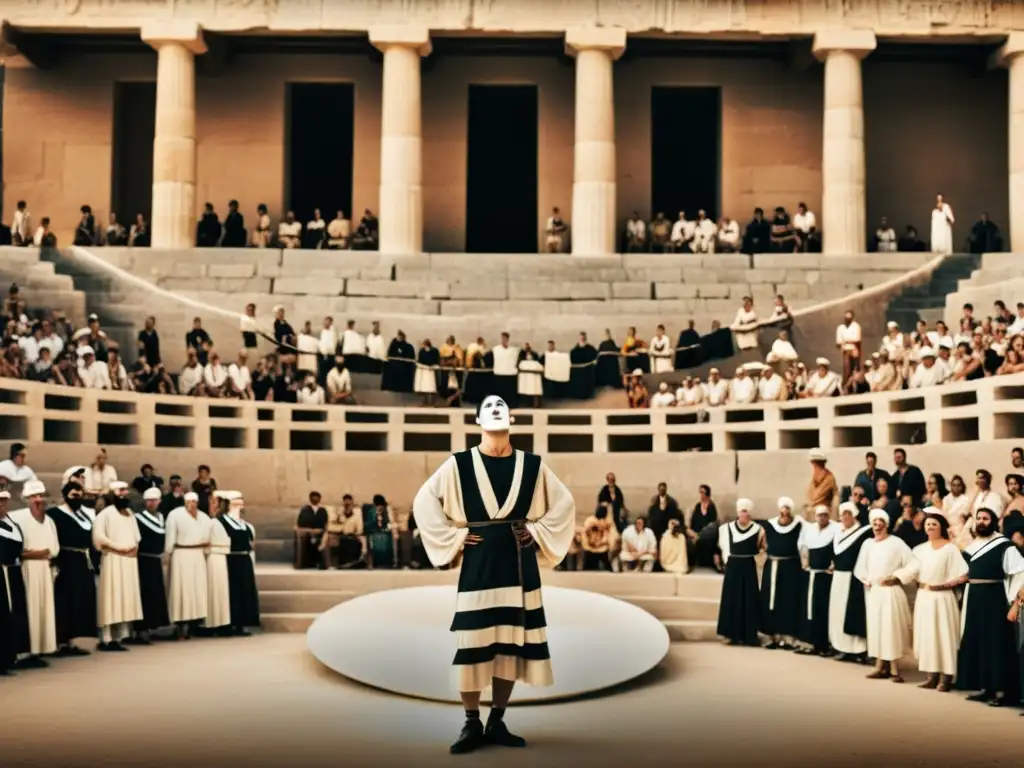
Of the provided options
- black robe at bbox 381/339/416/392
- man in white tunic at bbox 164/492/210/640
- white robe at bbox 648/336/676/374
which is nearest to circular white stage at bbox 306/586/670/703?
man in white tunic at bbox 164/492/210/640

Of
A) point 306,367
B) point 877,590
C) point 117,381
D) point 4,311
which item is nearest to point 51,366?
point 117,381

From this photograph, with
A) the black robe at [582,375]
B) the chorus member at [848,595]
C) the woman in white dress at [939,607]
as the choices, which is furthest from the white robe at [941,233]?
the woman in white dress at [939,607]

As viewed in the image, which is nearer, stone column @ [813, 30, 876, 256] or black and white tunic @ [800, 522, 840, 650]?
black and white tunic @ [800, 522, 840, 650]

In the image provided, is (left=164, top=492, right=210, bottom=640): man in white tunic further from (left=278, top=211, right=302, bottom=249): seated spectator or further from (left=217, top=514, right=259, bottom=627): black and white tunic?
(left=278, top=211, right=302, bottom=249): seated spectator

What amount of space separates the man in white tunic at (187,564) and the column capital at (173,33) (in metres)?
20.3

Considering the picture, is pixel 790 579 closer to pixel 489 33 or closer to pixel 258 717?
pixel 258 717

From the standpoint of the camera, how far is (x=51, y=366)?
74.3ft

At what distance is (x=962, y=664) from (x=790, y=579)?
3.44 metres

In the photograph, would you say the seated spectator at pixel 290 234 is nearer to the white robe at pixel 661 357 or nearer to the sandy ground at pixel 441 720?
the white robe at pixel 661 357

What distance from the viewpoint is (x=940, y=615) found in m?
13.6

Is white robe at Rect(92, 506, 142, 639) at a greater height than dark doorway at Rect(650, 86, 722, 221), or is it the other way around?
dark doorway at Rect(650, 86, 722, 221)

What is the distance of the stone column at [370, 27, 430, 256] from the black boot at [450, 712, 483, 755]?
24528mm

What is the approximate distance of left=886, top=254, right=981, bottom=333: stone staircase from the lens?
97.7ft

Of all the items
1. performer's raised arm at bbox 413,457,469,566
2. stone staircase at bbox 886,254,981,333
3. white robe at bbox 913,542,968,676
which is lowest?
white robe at bbox 913,542,968,676
